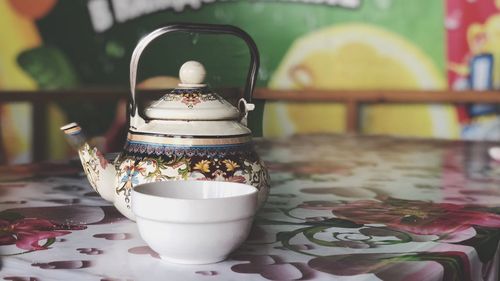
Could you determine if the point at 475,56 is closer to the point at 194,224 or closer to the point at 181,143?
the point at 181,143

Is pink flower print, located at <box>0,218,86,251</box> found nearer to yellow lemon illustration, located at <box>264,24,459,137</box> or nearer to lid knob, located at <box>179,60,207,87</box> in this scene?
lid knob, located at <box>179,60,207,87</box>

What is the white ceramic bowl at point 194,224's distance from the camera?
665 mm

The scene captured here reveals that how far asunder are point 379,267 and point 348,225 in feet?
0.68

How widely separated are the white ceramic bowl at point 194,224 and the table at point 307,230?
0.02 m

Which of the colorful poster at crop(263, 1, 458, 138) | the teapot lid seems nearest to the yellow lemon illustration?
the colorful poster at crop(263, 1, 458, 138)

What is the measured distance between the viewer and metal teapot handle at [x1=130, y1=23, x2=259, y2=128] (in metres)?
0.83

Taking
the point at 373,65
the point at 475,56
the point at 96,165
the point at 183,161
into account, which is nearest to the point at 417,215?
the point at 183,161

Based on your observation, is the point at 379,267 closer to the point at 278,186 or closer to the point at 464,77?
the point at 278,186

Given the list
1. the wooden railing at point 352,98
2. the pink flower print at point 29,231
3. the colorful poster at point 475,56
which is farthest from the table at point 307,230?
the colorful poster at point 475,56

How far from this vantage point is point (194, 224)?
2.19 feet

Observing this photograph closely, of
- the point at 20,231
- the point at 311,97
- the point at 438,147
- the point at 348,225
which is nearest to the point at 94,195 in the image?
the point at 20,231

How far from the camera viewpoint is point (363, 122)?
3.53 meters

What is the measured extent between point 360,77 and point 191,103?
276 cm

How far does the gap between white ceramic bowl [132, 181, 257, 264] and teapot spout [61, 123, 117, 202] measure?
0.19 meters
